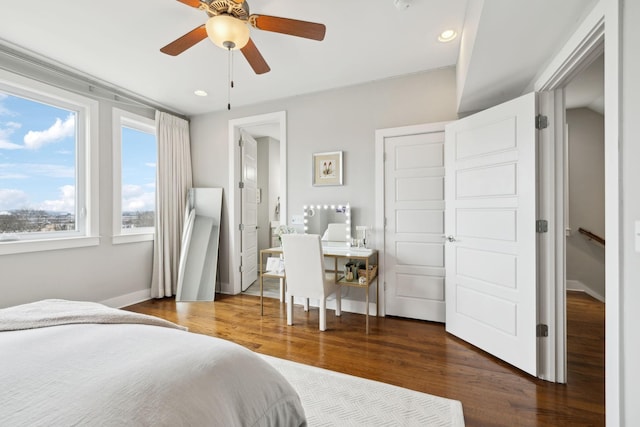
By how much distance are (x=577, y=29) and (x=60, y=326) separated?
110 inches

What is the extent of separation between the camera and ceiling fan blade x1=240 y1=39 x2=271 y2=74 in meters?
2.01

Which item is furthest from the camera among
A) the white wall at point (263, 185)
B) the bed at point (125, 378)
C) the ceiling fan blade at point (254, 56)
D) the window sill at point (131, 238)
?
the white wall at point (263, 185)

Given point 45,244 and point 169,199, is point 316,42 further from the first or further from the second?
point 45,244

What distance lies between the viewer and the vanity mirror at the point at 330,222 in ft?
10.6

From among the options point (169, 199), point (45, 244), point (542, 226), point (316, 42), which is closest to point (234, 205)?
point (169, 199)

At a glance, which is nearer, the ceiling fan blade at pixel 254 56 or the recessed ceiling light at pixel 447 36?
the ceiling fan blade at pixel 254 56

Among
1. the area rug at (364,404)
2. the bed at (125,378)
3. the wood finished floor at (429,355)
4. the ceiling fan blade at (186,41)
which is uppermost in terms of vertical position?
the ceiling fan blade at (186,41)

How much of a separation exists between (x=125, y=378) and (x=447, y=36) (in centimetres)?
294

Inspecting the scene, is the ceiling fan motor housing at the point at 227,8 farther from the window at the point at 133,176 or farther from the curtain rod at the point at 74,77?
the window at the point at 133,176

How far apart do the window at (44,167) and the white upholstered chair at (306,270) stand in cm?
222

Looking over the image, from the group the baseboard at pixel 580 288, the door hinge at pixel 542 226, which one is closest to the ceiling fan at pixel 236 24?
the door hinge at pixel 542 226

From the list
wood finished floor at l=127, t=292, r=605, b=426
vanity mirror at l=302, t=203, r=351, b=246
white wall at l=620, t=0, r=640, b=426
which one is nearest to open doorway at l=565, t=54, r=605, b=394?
wood finished floor at l=127, t=292, r=605, b=426

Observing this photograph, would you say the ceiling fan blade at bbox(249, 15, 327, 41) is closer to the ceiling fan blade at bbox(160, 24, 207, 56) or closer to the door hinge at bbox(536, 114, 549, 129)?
the ceiling fan blade at bbox(160, 24, 207, 56)

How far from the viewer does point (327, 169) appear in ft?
10.9
